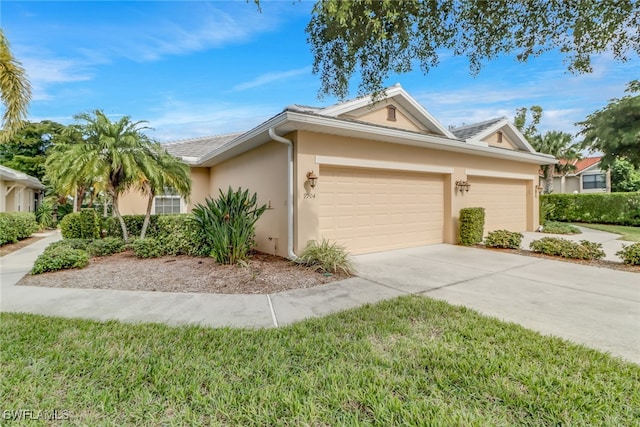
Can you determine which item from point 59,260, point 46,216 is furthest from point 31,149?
point 59,260

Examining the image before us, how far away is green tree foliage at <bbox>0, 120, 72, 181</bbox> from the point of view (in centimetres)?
2203

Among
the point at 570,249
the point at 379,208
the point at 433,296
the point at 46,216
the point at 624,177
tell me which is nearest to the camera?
the point at 433,296

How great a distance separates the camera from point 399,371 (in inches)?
100.0

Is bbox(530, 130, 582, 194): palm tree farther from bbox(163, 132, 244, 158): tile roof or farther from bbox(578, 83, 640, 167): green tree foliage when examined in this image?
bbox(163, 132, 244, 158): tile roof

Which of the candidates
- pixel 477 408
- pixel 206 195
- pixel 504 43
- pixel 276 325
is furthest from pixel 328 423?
pixel 206 195

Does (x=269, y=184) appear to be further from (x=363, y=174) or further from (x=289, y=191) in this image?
(x=363, y=174)

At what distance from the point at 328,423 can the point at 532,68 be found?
745 cm

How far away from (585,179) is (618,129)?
19233 mm

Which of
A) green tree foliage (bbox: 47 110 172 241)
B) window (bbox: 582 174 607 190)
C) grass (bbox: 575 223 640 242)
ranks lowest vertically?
grass (bbox: 575 223 640 242)

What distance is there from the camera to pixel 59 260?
6105 millimetres

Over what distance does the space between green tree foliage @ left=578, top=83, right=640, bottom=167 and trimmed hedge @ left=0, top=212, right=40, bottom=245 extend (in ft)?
82.5

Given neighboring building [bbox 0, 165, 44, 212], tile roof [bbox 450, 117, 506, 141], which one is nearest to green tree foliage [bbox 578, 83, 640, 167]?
tile roof [bbox 450, 117, 506, 141]

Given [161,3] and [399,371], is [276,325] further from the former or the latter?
[161,3]

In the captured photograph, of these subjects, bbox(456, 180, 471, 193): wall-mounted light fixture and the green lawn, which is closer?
the green lawn
